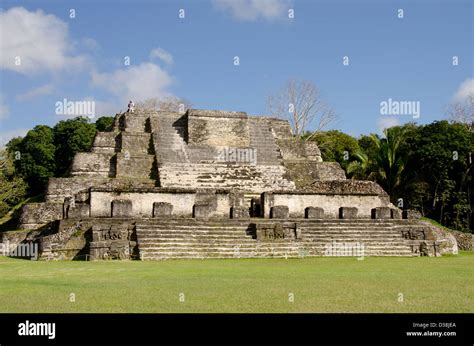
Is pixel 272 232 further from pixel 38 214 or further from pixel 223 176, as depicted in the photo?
pixel 38 214

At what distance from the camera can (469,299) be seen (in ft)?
22.4

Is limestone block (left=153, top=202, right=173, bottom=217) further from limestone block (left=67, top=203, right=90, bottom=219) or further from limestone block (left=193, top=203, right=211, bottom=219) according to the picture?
limestone block (left=67, top=203, right=90, bottom=219)

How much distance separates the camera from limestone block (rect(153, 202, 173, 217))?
53.1ft

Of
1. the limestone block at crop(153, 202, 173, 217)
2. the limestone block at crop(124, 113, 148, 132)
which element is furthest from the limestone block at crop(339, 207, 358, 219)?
the limestone block at crop(124, 113, 148, 132)

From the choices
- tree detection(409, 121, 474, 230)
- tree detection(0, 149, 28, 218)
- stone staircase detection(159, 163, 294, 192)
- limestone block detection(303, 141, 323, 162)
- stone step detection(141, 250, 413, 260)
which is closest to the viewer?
stone step detection(141, 250, 413, 260)

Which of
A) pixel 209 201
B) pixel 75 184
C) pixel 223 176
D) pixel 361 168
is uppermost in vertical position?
pixel 361 168

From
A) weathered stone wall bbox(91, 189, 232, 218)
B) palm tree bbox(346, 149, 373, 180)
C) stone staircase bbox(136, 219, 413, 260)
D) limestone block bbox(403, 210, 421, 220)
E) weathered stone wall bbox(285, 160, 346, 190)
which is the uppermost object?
palm tree bbox(346, 149, 373, 180)

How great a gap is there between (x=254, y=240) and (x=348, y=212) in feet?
12.3

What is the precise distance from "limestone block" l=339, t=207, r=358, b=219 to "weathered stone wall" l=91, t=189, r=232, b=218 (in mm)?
3373

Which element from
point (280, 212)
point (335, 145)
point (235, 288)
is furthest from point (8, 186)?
point (235, 288)

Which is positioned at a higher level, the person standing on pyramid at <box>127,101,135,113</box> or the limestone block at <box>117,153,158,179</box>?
the person standing on pyramid at <box>127,101,135,113</box>
